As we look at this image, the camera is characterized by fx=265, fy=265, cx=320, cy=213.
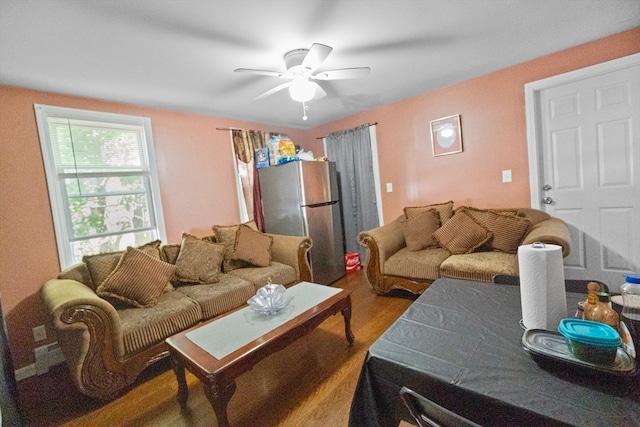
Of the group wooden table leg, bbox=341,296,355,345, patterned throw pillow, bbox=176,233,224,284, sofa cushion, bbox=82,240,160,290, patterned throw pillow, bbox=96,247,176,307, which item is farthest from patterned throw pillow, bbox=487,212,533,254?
sofa cushion, bbox=82,240,160,290

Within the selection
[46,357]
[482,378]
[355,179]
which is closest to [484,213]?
[355,179]

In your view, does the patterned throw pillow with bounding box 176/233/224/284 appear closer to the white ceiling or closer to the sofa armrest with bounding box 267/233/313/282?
the sofa armrest with bounding box 267/233/313/282

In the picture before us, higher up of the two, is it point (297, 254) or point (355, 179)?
point (355, 179)

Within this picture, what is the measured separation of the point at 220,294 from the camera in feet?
Answer: 7.41

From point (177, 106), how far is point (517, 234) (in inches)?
146

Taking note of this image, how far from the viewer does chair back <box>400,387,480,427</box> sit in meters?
0.59

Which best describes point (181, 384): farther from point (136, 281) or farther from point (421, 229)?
point (421, 229)

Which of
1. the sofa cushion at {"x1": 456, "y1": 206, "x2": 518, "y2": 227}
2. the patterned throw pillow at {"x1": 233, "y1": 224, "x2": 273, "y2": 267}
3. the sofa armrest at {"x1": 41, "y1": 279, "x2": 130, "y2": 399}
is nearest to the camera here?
the sofa armrest at {"x1": 41, "y1": 279, "x2": 130, "y2": 399}

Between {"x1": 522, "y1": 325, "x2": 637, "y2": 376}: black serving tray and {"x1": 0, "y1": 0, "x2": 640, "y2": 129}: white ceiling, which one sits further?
{"x1": 0, "y1": 0, "x2": 640, "y2": 129}: white ceiling

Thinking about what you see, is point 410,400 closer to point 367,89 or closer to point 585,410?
point 585,410

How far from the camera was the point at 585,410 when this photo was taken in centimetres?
59

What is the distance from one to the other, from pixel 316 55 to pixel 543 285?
1.70 meters

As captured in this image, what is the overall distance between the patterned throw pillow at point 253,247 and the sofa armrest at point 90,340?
129cm

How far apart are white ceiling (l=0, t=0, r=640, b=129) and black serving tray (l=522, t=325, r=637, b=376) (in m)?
1.83
